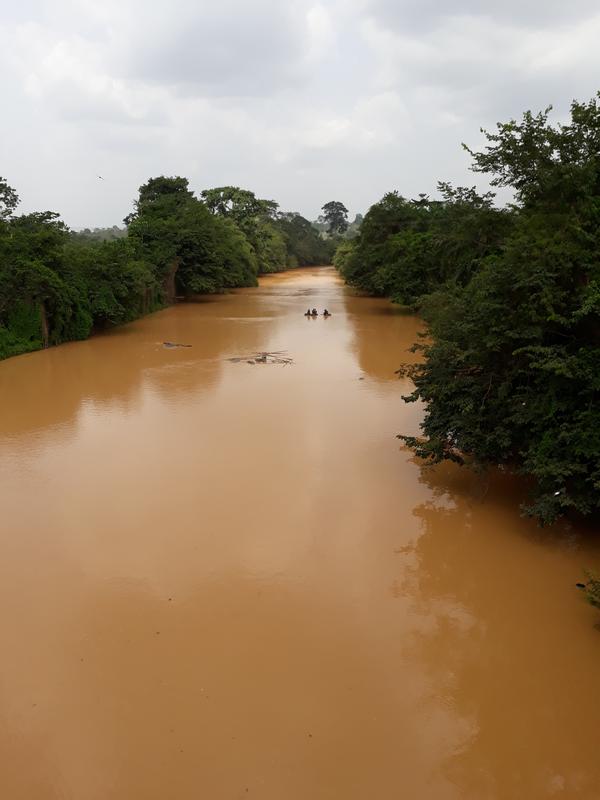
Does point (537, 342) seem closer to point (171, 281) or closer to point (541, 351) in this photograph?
point (541, 351)

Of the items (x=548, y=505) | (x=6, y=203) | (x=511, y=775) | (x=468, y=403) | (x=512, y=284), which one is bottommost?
(x=511, y=775)

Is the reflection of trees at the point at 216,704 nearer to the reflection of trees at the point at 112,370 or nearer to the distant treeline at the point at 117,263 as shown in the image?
the reflection of trees at the point at 112,370

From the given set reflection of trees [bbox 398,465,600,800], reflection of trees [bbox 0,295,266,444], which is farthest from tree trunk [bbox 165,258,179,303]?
reflection of trees [bbox 398,465,600,800]

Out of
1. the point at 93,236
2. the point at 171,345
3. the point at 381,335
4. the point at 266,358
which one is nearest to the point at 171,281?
the point at 171,345

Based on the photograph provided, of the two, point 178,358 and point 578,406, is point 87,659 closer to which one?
point 578,406

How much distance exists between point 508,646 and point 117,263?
18.9m

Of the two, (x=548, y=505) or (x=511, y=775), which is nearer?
(x=511, y=775)

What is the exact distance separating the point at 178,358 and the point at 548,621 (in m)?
14.1

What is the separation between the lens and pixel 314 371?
15938mm

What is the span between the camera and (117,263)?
20.8 metres

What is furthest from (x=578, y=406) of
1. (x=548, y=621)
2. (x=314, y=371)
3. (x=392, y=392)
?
(x=314, y=371)

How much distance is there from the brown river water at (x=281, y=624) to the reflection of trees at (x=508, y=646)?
2 centimetres

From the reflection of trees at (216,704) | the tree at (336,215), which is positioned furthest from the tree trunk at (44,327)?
the tree at (336,215)

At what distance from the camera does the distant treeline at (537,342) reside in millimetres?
6438
